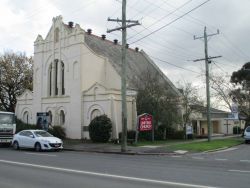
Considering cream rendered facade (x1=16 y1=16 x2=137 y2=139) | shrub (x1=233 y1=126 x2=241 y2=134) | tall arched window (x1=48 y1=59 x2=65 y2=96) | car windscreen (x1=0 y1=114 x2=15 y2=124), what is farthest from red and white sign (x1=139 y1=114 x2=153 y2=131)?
shrub (x1=233 y1=126 x2=241 y2=134)

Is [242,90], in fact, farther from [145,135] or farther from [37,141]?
[37,141]

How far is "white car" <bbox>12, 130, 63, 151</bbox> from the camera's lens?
2708cm

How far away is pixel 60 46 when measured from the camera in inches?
1679

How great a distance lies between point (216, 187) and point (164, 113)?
26770 millimetres

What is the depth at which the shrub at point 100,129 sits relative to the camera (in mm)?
35188

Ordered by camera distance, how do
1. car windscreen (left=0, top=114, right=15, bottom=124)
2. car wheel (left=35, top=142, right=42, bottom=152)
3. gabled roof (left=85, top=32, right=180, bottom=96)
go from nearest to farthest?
1. car wheel (left=35, top=142, right=42, bottom=152)
2. car windscreen (left=0, top=114, right=15, bottom=124)
3. gabled roof (left=85, top=32, right=180, bottom=96)

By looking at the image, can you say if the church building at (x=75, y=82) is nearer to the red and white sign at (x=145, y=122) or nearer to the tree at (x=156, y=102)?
the tree at (x=156, y=102)

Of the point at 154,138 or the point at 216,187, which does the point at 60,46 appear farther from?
the point at 216,187

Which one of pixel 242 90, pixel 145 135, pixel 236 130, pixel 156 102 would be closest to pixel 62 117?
pixel 145 135

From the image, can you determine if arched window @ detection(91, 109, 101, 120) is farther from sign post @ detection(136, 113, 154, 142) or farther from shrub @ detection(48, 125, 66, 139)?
sign post @ detection(136, 113, 154, 142)

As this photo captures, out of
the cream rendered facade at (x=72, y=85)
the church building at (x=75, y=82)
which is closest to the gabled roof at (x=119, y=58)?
the church building at (x=75, y=82)

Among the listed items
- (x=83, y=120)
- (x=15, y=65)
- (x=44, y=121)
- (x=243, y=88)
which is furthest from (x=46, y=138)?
(x=243, y=88)

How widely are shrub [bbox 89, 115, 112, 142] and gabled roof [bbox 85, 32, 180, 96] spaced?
6564 mm

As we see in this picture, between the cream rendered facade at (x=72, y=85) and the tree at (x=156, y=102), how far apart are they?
1.53 metres
